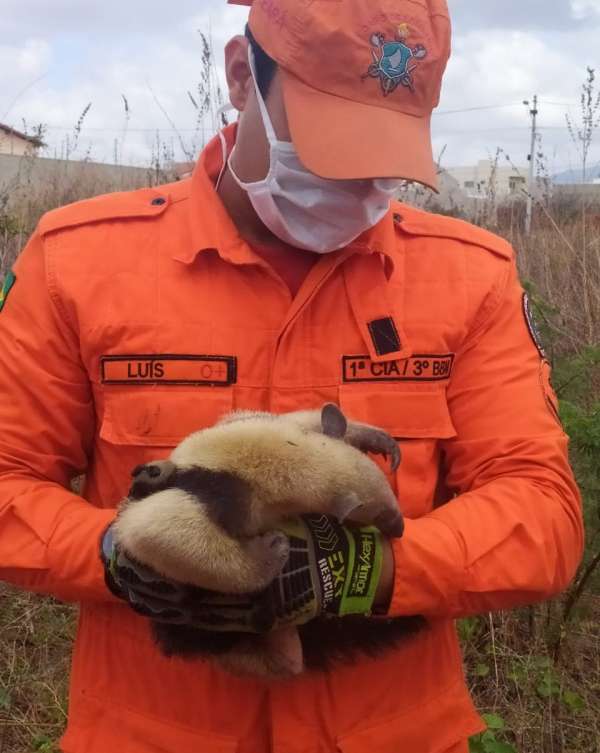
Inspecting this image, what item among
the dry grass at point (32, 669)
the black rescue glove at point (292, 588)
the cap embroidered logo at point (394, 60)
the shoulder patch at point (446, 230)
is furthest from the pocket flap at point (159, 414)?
the dry grass at point (32, 669)

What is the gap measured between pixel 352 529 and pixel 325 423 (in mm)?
204

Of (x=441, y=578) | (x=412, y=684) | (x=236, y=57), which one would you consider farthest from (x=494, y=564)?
(x=236, y=57)

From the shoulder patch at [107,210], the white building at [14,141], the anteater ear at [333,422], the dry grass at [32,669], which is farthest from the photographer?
the white building at [14,141]

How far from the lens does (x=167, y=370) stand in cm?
174

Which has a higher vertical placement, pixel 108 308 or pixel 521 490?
pixel 108 308

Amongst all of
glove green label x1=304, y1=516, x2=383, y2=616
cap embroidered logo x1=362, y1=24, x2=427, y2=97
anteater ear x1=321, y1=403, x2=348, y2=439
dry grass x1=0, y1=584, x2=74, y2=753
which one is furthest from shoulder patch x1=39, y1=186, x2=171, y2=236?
dry grass x1=0, y1=584, x2=74, y2=753

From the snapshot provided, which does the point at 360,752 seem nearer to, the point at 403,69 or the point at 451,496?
the point at 451,496

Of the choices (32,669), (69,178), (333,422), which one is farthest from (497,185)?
(333,422)

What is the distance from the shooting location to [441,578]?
1598 mm

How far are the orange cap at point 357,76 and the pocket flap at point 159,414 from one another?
534 mm

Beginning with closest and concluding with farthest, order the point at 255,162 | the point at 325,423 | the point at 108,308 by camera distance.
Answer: the point at 325,423, the point at 108,308, the point at 255,162

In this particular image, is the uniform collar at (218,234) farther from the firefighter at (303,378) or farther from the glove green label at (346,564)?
the glove green label at (346,564)

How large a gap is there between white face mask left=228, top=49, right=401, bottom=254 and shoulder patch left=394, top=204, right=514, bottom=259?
0.30ft

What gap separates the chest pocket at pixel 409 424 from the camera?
175 centimetres
